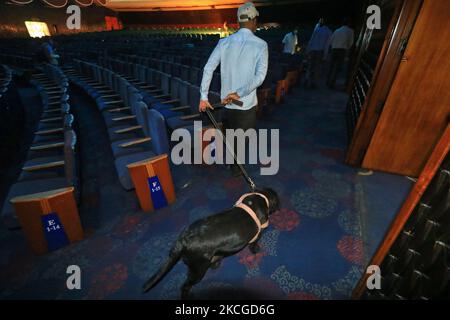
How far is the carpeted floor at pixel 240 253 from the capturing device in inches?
58.9

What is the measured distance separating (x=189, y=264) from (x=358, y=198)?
1.77 metres

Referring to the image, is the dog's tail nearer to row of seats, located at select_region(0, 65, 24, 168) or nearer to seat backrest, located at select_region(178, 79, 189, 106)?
seat backrest, located at select_region(178, 79, 189, 106)

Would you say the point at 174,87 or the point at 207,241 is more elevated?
the point at 174,87

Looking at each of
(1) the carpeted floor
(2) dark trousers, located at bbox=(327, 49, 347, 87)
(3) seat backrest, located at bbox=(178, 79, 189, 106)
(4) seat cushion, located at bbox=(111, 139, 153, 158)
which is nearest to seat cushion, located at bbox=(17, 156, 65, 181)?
(1) the carpeted floor

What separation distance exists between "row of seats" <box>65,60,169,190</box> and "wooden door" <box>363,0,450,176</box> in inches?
87.9

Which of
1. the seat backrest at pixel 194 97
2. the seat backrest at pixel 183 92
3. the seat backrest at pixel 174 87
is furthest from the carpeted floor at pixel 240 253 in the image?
the seat backrest at pixel 174 87

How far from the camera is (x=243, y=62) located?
78.0 inches

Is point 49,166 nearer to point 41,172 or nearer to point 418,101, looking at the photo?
point 41,172

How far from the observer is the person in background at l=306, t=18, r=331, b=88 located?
18.0 ft

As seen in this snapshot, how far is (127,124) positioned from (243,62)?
6.23 ft

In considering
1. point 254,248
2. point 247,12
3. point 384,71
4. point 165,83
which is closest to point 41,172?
point 254,248

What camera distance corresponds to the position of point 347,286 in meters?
1.45

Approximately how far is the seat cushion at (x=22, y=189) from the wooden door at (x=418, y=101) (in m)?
3.10

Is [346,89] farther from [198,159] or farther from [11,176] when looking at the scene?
[11,176]
